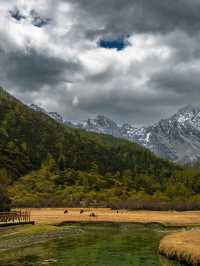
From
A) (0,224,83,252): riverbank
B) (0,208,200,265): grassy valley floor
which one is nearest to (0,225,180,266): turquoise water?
(0,208,200,265): grassy valley floor

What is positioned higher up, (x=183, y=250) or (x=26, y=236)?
(x=26, y=236)

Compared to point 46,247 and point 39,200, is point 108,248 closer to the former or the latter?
point 46,247

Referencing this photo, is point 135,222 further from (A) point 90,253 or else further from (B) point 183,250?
(B) point 183,250

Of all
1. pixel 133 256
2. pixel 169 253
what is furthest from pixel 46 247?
pixel 169 253

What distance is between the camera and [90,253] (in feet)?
A: 177

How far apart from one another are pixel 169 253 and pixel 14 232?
28.4m

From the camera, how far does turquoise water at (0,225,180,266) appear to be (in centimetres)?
4662

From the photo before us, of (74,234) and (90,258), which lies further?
(74,234)

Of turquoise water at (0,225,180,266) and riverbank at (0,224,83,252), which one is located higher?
riverbank at (0,224,83,252)

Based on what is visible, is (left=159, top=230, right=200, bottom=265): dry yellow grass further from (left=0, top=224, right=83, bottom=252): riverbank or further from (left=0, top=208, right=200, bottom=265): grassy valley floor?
(left=0, top=224, right=83, bottom=252): riverbank

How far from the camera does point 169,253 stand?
49.5 meters

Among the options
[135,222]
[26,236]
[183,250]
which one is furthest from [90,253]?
[135,222]

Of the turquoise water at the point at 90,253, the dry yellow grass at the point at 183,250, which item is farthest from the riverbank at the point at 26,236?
the dry yellow grass at the point at 183,250

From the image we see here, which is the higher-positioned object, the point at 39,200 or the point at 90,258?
the point at 39,200
